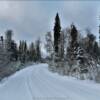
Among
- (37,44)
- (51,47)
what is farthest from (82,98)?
(37,44)

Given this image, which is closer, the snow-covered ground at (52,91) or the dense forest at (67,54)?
the snow-covered ground at (52,91)

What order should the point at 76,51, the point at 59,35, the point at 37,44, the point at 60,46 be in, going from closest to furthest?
1. the point at 76,51
2. the point at 60,46
3. the point at 59,35
4. the point at 37,44

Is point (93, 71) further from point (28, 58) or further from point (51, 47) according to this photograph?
point (28, 58)

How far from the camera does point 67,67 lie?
33.3 meters

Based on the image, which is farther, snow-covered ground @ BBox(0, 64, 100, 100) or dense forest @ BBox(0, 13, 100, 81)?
dense forest @ BBox(0, 13, 100, 81)

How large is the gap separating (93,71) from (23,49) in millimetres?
86821

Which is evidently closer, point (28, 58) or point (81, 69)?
point (81, 69)

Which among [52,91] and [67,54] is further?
[67,54]

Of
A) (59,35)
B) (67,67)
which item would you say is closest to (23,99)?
(67,67)

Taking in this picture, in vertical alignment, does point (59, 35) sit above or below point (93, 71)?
above

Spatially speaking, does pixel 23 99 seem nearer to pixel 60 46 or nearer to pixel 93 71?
pixel 93 71

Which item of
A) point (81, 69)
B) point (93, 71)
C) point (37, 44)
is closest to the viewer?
point (93, 71)

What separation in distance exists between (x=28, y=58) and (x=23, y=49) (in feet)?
14.5

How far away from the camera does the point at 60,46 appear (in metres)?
52.0
